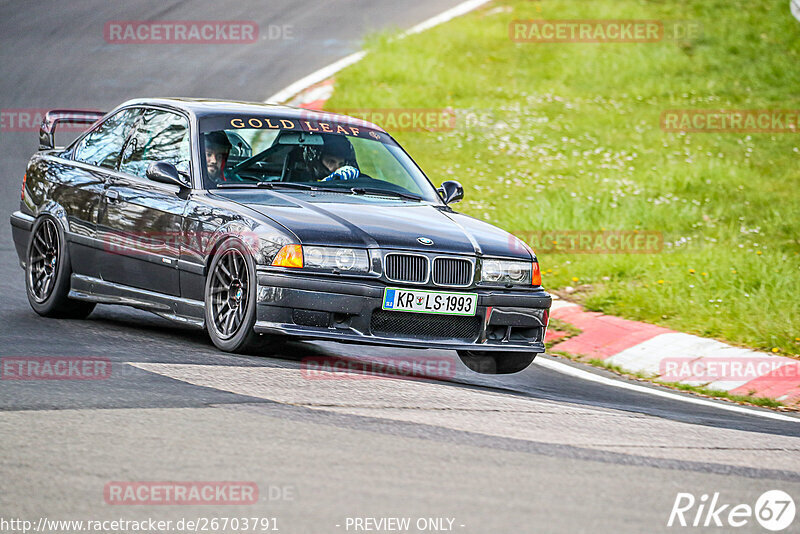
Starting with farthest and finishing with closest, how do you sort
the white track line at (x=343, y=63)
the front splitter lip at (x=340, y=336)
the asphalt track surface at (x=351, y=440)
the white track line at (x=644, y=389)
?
the white track line at (x=343, y=63), the white track line at (x=644, y=389), the front splitter lip at (x=340, y=336), the asphalt track surface at (x=351, y=440)

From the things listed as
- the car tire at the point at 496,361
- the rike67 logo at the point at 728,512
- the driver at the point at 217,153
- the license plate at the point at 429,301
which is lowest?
the car tire at the point at 496,361

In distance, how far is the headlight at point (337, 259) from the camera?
7332 millimetres

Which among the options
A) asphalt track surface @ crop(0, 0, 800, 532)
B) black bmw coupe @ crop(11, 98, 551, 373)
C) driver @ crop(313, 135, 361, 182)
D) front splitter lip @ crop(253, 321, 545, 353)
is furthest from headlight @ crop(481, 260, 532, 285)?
driver @ crop(313, 135, 361, 182)

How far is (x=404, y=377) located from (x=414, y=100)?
483 inches

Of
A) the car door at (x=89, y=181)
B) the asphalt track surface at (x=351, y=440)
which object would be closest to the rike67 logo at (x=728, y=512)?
the asphalt track surface at (x=351, y=440)

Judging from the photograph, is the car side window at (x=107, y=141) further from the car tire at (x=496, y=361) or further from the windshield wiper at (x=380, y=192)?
the car tire at (x=496, y=361)

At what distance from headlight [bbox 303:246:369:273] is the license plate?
220 millimetres

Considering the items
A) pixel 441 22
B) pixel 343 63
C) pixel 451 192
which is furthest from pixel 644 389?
pixel 441 22

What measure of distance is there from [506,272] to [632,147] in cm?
1036

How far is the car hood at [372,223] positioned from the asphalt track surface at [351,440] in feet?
2.67

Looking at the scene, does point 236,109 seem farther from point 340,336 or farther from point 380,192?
point 340,336

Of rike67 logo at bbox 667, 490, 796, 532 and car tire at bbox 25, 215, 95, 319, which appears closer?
rike67 logo at bbox 667, 490, 796, 532

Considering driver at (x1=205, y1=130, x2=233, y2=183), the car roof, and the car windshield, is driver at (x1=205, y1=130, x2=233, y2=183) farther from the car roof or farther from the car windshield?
the car roof

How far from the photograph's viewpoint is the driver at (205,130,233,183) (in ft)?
27.2
